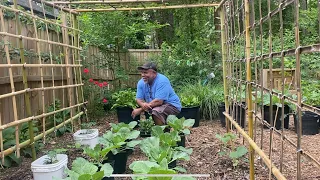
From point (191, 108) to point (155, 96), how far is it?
124 cm

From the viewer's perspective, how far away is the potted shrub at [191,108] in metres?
5.60

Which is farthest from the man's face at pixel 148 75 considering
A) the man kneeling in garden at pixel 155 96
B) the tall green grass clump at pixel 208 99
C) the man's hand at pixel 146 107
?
the tall green grass clump at pixel 208 99

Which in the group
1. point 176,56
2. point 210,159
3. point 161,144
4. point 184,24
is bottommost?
point 210,159

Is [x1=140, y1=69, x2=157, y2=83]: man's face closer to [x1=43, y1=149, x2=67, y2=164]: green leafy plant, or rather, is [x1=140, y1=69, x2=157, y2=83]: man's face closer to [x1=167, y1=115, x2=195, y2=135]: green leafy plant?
[x1=167, y1=115, x2=195, y2=135]: green leafy plant

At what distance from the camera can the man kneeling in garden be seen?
4418 millimetres

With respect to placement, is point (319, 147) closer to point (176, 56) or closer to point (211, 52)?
point (211, 52)

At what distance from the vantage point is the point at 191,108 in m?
5.59

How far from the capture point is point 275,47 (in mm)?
7660

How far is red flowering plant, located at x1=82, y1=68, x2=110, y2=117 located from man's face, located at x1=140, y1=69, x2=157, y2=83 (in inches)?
70.4

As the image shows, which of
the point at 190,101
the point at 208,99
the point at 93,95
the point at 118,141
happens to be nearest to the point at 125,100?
the point at 93,95

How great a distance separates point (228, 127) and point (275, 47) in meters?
4.30

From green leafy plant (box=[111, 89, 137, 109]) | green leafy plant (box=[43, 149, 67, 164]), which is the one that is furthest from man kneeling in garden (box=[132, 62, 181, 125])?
green leafy plant (box=[43, 149, 67, 164])

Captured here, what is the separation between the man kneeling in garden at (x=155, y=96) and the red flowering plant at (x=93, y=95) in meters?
1.73

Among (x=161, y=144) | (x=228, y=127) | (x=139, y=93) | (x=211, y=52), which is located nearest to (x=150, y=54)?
(x=211, y=52)
